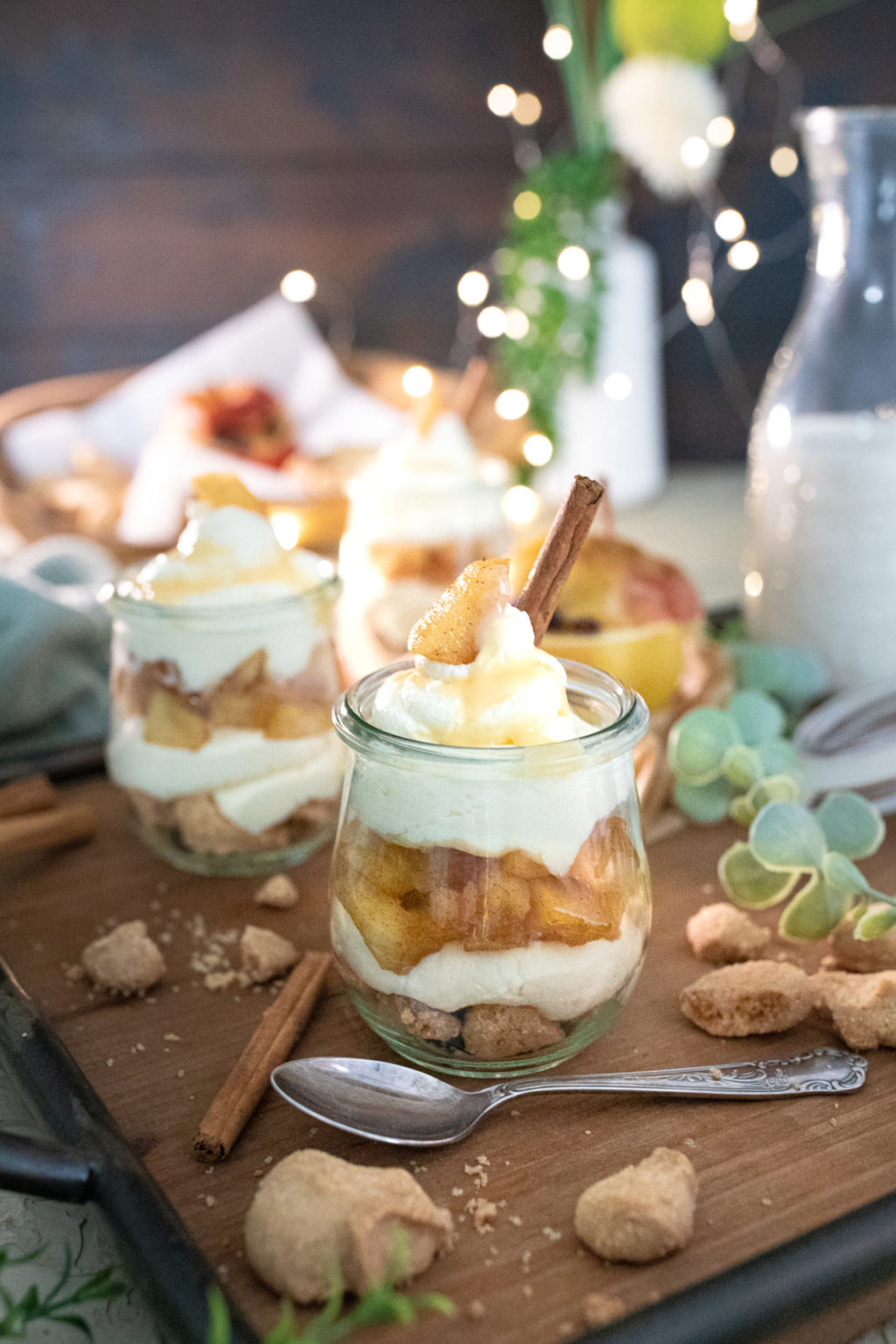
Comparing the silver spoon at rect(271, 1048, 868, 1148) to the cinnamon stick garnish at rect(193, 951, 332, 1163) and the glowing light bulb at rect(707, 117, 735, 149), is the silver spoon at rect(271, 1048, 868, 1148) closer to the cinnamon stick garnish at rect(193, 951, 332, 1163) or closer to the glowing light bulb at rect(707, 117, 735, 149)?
the cinnamon stick garnish at rect(193, 951, 332, 1163)

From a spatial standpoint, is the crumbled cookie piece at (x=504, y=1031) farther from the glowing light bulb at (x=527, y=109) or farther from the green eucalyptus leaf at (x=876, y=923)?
the glowing light bulb at (x=527, y=109)

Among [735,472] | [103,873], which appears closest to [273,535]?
[103,873]

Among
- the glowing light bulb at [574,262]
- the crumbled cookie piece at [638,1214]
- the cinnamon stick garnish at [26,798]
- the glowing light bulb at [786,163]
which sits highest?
the glowing light bulb at [786,163]

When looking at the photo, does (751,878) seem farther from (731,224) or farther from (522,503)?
(731,224)

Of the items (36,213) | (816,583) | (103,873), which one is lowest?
(103,873)

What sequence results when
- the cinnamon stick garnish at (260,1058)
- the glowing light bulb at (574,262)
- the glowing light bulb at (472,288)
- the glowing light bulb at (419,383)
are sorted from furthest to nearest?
the glowing light bulb at (472,288), the glowing light bulb at (574,262), the glowing light bulb at (419,383), the cinnamon stick garnish at (260,1058)

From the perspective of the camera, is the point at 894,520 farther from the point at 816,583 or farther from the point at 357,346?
the point at 357,346

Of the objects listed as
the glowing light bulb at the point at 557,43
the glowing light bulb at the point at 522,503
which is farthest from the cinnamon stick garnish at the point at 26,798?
the glowing light bulb at the point at 557,43
